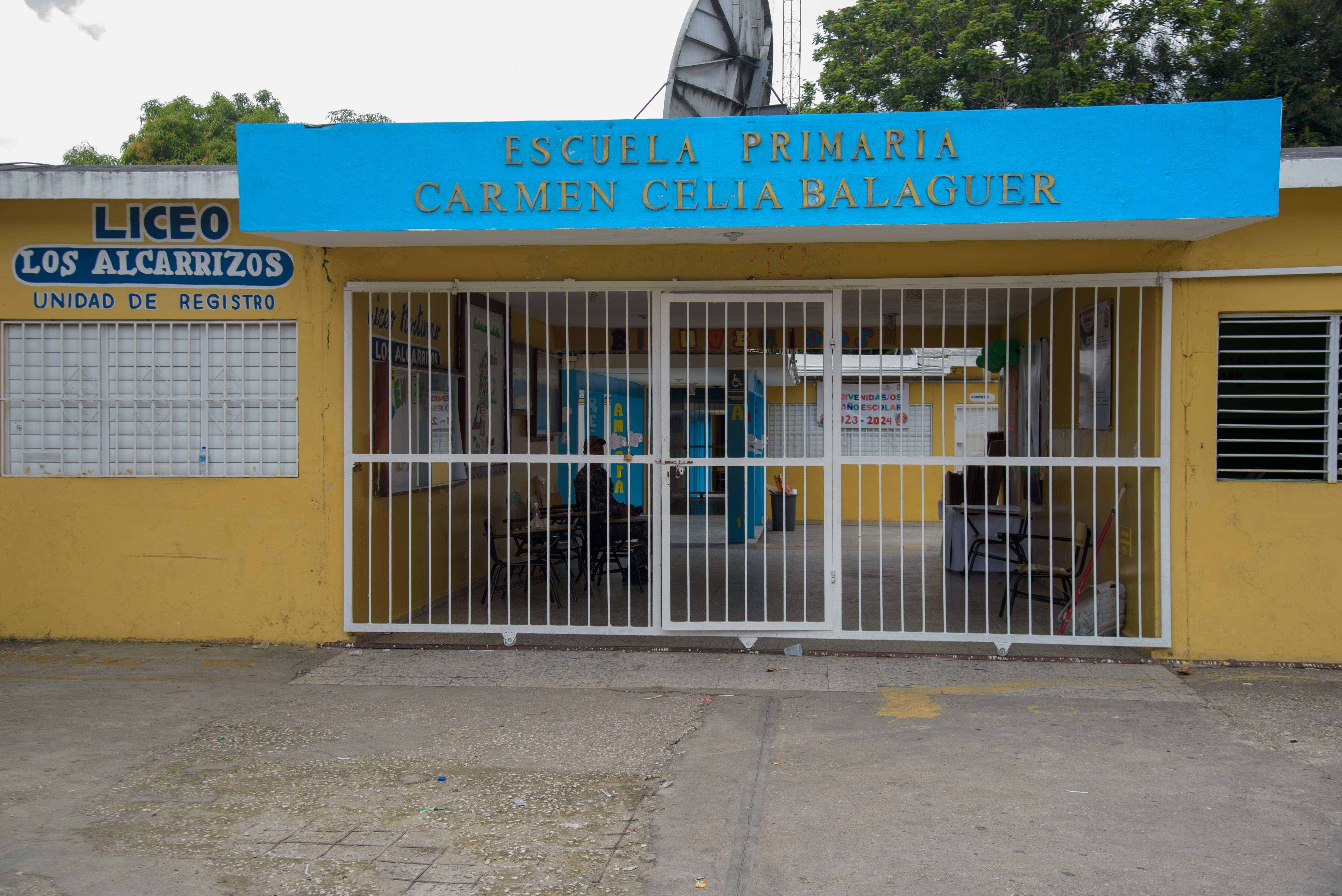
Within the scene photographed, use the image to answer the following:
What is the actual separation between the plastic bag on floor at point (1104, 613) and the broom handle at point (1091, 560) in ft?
0.14

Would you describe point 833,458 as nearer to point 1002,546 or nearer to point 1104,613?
point 1104,613

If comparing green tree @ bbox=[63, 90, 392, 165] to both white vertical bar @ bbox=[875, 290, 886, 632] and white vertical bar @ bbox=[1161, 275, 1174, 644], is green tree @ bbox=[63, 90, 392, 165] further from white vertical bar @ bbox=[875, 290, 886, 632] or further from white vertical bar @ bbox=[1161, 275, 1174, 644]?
white vertical bar @ bbox=[1161, 275, 1174, 644]

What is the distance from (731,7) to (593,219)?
16.9ft

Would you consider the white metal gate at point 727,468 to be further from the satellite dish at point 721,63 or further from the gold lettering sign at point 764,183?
the satellite dish at point 721,63

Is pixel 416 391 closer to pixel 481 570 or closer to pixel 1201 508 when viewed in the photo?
pixel 481 570

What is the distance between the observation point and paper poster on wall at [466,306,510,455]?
28.5ft

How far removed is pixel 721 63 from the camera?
975 centimetres

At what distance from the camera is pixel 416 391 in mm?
7918

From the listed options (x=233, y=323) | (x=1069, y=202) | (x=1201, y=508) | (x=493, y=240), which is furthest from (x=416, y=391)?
(x=1201, y=508)

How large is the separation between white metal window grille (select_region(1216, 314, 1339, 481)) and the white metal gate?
0.40 m

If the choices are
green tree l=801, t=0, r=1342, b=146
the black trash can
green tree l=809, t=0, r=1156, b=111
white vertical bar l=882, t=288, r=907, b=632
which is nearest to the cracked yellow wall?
white vertical bar l=882, t=288, r=907, b=632

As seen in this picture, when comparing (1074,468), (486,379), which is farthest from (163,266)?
(1074,468)

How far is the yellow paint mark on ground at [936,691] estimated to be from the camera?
5.45 m

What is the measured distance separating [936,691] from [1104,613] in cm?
173
